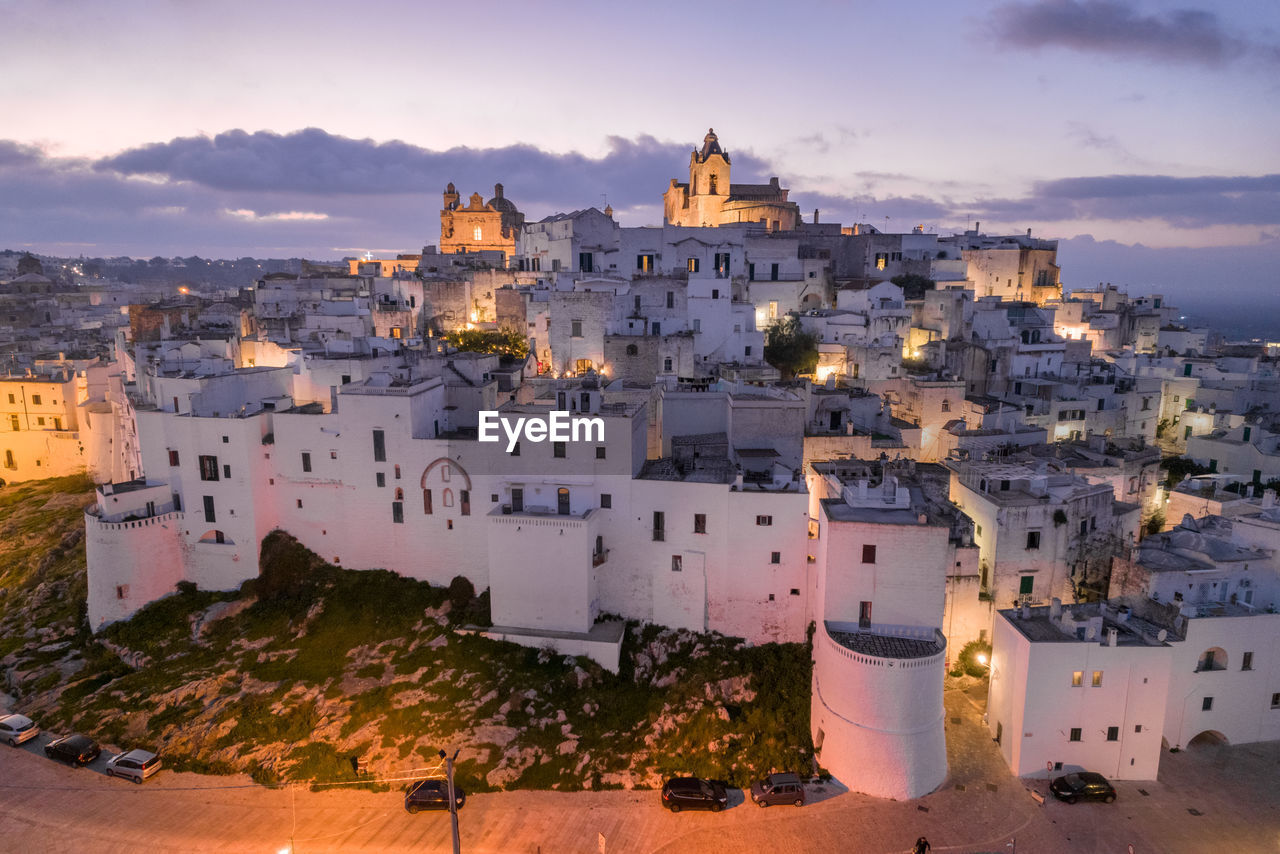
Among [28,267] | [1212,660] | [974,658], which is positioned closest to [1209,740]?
[1212,660]

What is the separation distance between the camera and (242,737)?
25281 millimetres

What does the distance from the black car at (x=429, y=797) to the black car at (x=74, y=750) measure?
1171 cm

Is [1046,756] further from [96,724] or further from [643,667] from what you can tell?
[96,724]

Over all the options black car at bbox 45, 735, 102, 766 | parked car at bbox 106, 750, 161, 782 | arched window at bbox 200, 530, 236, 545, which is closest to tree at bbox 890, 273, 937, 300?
arched window at bbox 200, 530, 236, 545

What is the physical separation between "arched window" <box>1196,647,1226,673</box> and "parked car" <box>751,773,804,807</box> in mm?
13320

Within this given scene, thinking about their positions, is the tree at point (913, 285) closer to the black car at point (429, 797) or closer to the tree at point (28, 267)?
the black car at point (429, 797)

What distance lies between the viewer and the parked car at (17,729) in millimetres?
26312

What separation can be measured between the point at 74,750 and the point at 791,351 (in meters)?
36.8

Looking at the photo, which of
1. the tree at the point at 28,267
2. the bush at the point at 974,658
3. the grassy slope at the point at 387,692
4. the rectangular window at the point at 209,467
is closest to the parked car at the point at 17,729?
the grassy slope at the point at 387,692

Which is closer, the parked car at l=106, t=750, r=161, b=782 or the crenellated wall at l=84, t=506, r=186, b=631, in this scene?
the parked car at l=106, t=750, r=161, b=782

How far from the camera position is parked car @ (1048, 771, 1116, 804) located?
Answer: 71.4 ft

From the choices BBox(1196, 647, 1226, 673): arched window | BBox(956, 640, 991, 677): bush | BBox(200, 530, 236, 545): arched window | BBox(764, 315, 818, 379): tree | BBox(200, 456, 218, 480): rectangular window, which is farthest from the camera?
BBox(764, 315, 818, 379): tree
